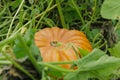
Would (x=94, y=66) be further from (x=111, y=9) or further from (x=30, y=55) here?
(x=111, y=9)

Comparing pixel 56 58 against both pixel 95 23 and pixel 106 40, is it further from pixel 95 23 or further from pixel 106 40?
pixel 95 23

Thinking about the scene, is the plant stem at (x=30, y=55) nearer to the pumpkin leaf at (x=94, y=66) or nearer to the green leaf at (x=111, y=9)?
the pumpkin leaf at (x=94, y=66)

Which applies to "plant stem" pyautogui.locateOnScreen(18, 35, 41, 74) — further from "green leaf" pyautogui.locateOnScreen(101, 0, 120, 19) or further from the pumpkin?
"green leaf" pyautogui.locateOnScreen(101, 0, 120, 19)

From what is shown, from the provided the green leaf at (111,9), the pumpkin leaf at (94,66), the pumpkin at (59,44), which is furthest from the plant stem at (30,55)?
the green leaf at (111,9)

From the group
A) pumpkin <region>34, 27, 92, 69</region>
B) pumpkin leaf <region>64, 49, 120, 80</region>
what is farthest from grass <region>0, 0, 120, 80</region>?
pumpkin leaf <region>64, 49, 120, 80</region>

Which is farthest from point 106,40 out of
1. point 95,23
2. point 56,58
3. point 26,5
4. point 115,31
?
Result: point 26,5

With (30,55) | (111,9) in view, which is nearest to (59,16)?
(111,9)
